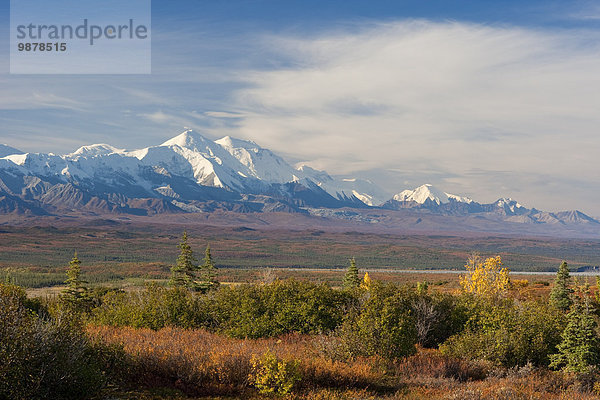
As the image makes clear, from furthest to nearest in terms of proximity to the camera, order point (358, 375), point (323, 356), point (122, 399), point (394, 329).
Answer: point (394, 329)
point (323, 356)
point (358, 375)
point (122, 399)

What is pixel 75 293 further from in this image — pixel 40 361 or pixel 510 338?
pixel 510 338

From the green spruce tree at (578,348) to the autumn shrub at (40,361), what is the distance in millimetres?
22658

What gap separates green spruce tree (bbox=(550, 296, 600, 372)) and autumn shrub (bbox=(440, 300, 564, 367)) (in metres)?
1.01

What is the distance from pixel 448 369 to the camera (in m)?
22.9

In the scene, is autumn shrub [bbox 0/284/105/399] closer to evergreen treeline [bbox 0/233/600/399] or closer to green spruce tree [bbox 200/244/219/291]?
evergreen treeline [bbox 0/233/600/399]

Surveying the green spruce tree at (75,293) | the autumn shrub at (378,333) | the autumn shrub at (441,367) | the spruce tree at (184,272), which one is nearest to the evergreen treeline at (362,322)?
the autumn shrub at (378,333)

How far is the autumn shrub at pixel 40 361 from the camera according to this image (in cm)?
1371

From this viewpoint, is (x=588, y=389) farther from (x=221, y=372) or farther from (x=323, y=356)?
(x=221, y=372)

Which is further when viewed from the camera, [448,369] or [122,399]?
[448,369]

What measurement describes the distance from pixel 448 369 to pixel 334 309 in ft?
30.3

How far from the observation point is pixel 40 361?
1448 cm

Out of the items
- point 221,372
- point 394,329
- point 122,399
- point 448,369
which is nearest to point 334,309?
point 394,329

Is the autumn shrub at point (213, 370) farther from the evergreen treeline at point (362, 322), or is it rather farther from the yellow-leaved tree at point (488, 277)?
the yellow-leaved tree at point (488, 277)

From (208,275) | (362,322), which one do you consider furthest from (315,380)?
(208,275)
